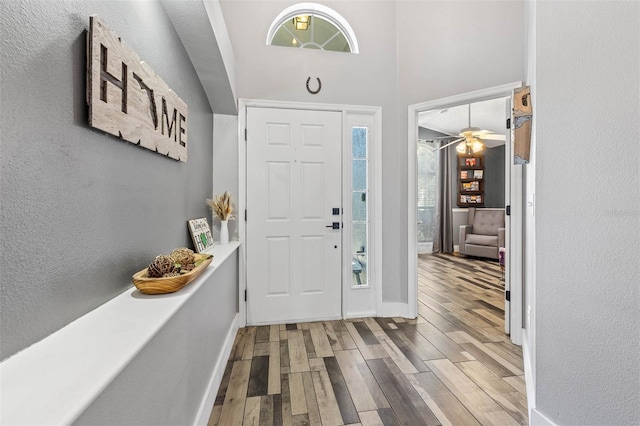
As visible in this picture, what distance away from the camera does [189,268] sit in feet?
4.44

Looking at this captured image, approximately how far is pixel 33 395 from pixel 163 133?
1.21 meters

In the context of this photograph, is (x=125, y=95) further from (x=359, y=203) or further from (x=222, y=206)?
(x=359, y=203)

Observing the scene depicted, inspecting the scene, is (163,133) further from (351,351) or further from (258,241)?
(351,351)

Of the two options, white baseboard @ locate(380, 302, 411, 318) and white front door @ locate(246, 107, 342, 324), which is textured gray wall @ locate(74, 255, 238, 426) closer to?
white front door @ locate(246, 107, 342, 324)

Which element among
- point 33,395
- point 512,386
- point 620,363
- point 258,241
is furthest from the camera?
point 258,241

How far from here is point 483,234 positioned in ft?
21.7

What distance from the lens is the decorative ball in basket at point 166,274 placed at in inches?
44.6

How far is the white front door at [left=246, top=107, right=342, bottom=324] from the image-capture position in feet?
9.77

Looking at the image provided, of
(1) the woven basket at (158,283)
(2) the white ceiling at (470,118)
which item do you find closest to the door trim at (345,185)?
(1) the woven basket at (158,283)

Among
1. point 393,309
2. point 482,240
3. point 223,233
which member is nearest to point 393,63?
point 223,233

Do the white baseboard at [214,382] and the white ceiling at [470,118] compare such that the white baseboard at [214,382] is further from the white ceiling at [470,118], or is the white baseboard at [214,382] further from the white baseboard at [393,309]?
the white ceiling at [470,118]

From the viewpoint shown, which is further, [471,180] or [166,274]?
[471,180]

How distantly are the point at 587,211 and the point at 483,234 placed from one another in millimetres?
5712

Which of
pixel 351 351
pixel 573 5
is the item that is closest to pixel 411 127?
pixel 573 5
